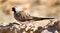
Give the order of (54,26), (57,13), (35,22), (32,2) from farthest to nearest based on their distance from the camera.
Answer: (32,2), (57,13), (35,22), (54,26)

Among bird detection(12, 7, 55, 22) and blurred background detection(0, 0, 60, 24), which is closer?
bird detection(12, 7, 55, 22)

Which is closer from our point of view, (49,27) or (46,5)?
(49,27)

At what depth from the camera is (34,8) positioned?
93.8 inches

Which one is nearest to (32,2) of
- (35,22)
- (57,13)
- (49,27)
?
(57,13)

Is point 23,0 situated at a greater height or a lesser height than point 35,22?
greater

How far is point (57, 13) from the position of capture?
2.23m

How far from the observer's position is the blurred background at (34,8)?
225cm

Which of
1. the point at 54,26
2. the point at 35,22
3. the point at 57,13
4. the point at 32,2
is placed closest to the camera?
the point at 54,26

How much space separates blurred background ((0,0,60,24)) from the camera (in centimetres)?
225

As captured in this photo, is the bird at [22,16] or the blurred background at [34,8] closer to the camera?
→ the bird at [22,16]

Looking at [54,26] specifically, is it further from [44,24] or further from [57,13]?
[57,13]

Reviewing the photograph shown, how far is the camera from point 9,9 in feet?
8.41

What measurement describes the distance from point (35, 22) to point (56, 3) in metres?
0.53

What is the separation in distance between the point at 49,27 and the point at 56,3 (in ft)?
2.11
